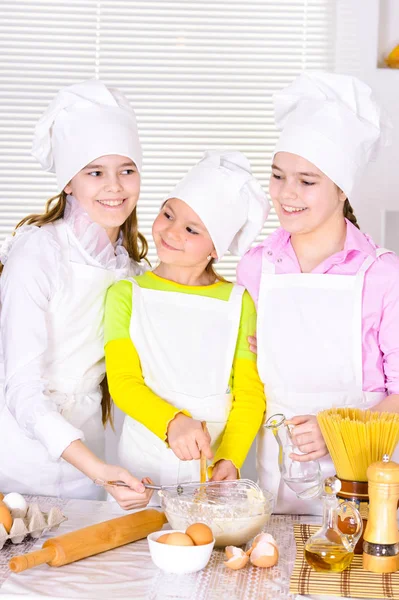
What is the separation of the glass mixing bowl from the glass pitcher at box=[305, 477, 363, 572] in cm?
13

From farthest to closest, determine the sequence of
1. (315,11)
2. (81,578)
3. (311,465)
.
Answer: (315,11), (311,465), (81,578)

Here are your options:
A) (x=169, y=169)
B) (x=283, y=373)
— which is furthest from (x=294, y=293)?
(x=169, y=169)

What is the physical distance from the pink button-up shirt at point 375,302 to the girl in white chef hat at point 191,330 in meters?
0.15

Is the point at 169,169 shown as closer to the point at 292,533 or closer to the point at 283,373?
the point at 283,373

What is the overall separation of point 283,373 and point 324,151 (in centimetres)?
46

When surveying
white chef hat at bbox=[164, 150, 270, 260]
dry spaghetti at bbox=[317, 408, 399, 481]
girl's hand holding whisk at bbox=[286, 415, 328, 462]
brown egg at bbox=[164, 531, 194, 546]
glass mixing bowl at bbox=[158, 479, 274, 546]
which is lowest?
glass mixing bowl at bbox=[158, 479, 274, 546]

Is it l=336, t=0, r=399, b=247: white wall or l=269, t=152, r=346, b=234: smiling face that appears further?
l=336, t=0, r=399, b=247: white wall

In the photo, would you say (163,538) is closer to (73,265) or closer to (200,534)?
(200,534)

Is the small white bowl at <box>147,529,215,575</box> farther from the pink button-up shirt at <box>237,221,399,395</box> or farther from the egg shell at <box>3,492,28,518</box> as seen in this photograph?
the pink button-up shirt at <box>237,221,399,395</box>

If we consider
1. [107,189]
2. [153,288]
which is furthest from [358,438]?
[107,189]

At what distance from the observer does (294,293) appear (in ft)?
5.89

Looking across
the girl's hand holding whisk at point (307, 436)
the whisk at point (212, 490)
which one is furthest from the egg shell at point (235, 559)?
the girl's hand holding whisk at point (307, 436)

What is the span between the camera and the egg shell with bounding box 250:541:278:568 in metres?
1.28

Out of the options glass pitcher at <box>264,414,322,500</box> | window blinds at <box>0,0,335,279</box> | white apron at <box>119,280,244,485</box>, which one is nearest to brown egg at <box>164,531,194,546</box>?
glass pitcher at <box>264,414,322,500</box>
